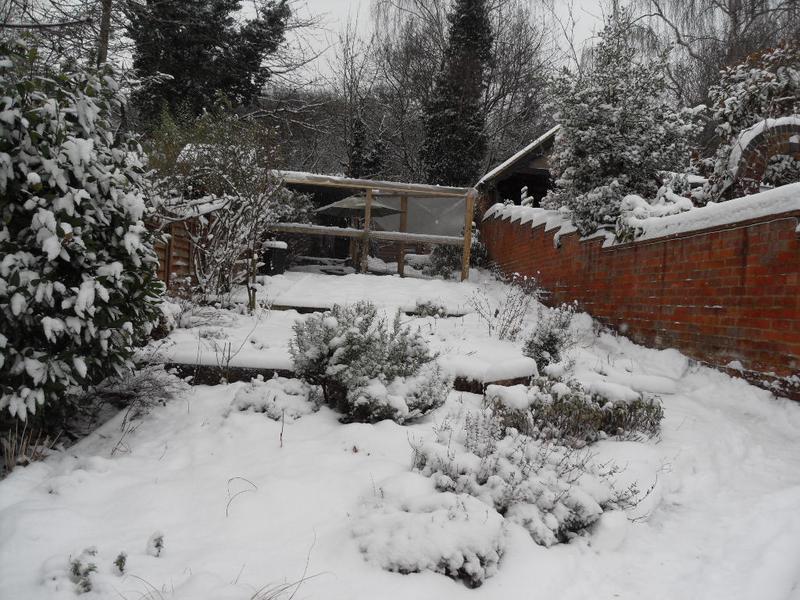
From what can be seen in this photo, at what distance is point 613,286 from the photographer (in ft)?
20.4

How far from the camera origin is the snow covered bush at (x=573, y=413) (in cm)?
328

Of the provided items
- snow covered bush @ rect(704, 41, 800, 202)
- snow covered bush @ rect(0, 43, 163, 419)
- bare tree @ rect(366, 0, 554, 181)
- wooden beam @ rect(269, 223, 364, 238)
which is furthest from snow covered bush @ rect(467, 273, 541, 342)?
bare tree @ rect(366, 0, 554, 181)

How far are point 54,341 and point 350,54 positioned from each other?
2208 centimetres

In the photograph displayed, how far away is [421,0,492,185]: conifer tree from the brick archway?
11388 mm

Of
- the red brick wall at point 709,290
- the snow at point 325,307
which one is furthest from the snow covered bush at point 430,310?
the red brick wall at point 709,290

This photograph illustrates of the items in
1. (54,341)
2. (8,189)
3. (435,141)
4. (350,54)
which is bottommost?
(54,341)

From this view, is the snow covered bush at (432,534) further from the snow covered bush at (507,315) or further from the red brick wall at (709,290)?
the snow covered bush at (507,315)

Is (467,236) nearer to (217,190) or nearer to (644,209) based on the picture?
(644,209)

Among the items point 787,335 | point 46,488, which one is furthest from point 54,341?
point 787,335

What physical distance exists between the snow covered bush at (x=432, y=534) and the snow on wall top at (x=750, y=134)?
5.50 meters

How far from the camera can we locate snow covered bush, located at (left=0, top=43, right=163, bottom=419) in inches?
100

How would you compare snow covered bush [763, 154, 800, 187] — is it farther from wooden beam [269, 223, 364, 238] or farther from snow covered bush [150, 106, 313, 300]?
wooden beam [269, 223, 364, 238]

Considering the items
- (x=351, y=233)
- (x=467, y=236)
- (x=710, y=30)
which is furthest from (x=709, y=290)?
(x=710, y=30)

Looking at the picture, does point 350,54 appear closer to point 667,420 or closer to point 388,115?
point 388,115
